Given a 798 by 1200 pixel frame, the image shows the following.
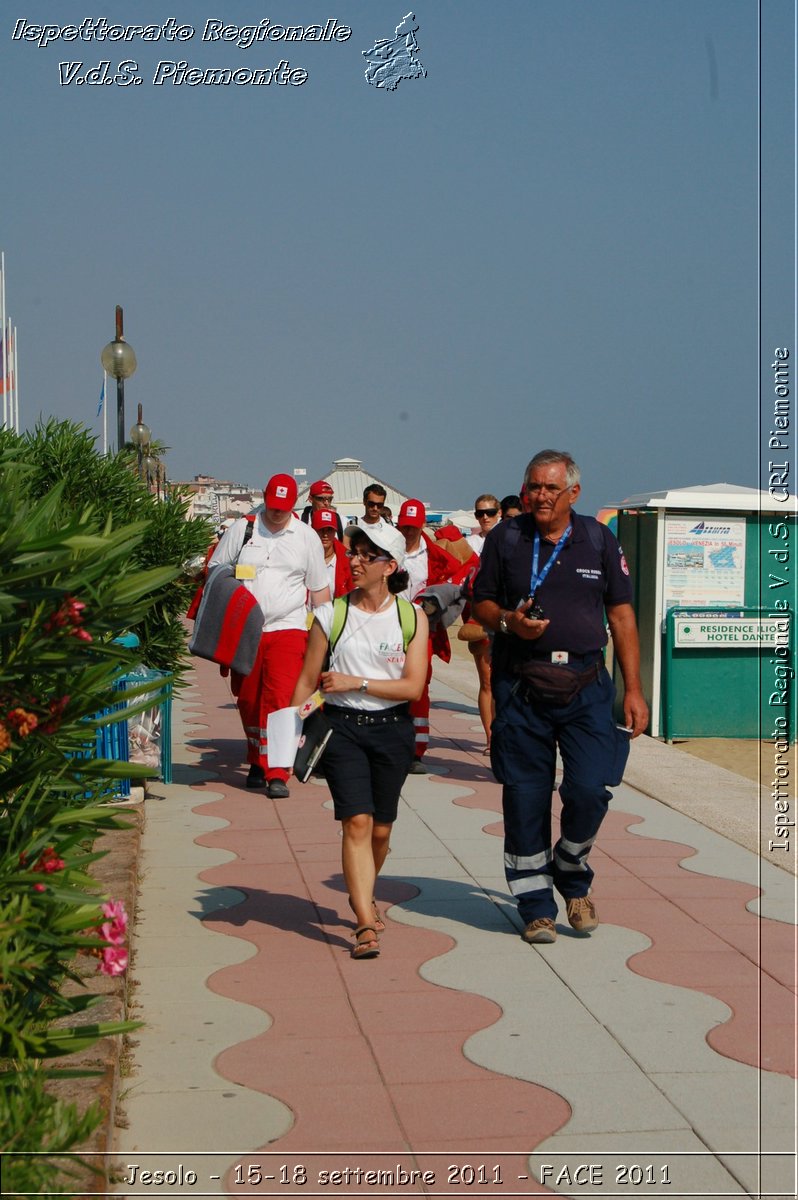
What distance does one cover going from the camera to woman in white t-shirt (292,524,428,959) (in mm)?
6074

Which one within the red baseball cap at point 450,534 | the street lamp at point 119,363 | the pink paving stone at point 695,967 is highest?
the street lamp at point 119,363

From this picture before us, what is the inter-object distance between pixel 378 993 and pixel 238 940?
3.10ft

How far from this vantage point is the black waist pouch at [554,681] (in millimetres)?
6113

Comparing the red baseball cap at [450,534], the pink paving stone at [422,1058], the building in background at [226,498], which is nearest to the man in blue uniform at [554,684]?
the pink paving stone at [422,1058]

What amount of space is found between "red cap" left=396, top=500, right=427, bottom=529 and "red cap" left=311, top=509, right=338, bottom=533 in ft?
3.76

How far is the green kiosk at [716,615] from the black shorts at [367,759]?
6.73 metres

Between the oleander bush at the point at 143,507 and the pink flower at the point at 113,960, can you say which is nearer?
the pink flower at the point at 113,960

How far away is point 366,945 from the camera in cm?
594

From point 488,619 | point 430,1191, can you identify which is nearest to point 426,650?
point 488,619

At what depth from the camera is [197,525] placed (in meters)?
9.82

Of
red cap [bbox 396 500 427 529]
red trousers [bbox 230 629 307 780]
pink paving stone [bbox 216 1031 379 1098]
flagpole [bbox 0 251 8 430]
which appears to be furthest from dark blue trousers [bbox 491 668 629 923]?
flagpole [bbox 0 251 8 430]

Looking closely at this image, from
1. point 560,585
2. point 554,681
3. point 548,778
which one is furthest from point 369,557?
point 548,778

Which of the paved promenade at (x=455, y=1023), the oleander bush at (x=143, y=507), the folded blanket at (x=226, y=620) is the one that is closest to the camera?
the paved promenade at (x=455, y=1023)

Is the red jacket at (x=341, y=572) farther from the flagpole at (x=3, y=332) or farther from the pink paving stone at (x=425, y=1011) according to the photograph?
the flagpole at (x=3, y=332)
